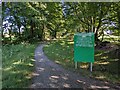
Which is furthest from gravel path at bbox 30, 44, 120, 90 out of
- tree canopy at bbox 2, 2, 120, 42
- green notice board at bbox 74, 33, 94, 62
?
tree canopy at bbox 2, 2, 120, 42

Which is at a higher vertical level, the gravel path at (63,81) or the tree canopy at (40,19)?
the tree canopy at (40,19)

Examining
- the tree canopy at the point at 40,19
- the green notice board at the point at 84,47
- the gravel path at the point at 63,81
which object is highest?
the tree canopy at the point at 40,19

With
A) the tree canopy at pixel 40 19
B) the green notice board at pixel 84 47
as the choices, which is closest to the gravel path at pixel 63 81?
the green notice board at pixel 84 47

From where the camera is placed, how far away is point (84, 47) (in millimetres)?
9352

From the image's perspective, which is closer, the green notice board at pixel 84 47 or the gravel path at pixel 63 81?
the gravel path at pixel 63 81

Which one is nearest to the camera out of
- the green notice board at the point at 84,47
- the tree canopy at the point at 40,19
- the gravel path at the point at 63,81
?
the gravel path at the point at 63,81

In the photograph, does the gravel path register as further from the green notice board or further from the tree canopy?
the tree canopy

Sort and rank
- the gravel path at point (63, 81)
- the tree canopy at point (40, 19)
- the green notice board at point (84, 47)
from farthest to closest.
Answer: the tree canopy at point (40, 19) < the green notice board at point (84, 47) < the gravel path at point (63, 81)

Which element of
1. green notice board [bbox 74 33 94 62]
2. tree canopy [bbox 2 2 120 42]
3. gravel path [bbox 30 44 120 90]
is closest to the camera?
gravel path [bbox 30 44 120 90]

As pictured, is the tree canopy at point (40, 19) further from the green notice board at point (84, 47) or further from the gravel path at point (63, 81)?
the gravel path at point (63, 81)

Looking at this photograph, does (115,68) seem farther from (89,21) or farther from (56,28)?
(56,28)

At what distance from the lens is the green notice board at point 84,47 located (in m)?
9.17

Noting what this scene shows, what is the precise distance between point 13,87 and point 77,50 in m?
4.12

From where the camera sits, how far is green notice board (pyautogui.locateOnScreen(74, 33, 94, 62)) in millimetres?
9167
